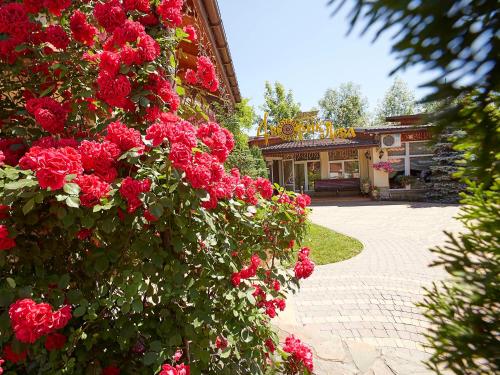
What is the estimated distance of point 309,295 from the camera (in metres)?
5.23

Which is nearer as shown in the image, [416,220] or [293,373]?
[293,373]

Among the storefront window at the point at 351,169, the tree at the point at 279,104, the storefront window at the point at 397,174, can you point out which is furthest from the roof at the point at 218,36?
the tree at the point at 279,104

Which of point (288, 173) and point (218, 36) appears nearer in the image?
point (218, 36)

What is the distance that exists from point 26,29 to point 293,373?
3.26 meters

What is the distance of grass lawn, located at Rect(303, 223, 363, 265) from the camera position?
736cm

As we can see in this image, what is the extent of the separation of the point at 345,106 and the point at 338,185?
1180 inches

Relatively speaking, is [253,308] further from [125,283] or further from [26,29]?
[26,29]

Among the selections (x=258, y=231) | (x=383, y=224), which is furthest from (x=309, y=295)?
(x=383, y=224)

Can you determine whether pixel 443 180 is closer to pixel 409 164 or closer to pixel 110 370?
pixel 409 164

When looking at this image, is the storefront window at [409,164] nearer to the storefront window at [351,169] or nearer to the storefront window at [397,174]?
the storefront window at [397,174]

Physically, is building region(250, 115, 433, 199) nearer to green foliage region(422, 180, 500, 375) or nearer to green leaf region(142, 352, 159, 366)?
green leaf region(142, 352, 159, 366)

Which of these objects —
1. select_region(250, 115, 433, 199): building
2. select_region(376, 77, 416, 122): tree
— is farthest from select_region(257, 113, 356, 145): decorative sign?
select_region(376, 77, 416, 122): tree

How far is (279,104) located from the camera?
1486 inches

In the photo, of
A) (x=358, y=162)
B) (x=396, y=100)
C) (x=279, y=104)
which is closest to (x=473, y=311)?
(x=358, y=162)
